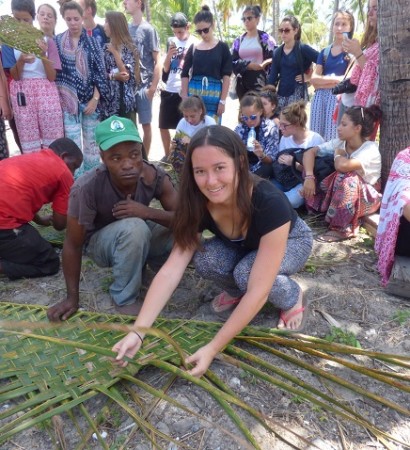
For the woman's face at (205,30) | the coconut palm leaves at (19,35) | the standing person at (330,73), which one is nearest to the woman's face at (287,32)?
the standing person at (330,73)

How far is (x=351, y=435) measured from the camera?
1591 mm

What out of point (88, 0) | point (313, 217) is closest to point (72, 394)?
point (313, 217)

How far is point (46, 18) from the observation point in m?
3.99

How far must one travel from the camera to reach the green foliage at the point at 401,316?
222 centimetres

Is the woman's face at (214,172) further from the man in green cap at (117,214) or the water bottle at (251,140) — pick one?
the water bottle at (251,140)

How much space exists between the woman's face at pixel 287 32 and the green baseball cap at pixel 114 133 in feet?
9.45

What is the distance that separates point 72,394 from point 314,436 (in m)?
0.87

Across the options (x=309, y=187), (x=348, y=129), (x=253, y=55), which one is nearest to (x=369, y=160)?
(x=348, y=129)

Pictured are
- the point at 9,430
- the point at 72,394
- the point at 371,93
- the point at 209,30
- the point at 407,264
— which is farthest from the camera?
the point at 209,30

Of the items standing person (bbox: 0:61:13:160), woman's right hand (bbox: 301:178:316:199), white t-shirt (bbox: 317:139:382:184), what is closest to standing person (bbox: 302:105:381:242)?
white t-shirt (bbox: 317:139:382:184)

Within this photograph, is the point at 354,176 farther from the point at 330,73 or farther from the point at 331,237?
the point at 330,73

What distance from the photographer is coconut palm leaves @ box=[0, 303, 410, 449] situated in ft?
4.99

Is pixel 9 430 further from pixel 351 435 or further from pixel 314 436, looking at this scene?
pixel 351 435

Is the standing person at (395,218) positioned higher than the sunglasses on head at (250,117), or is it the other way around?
the sunglasses on head at (250,117)
